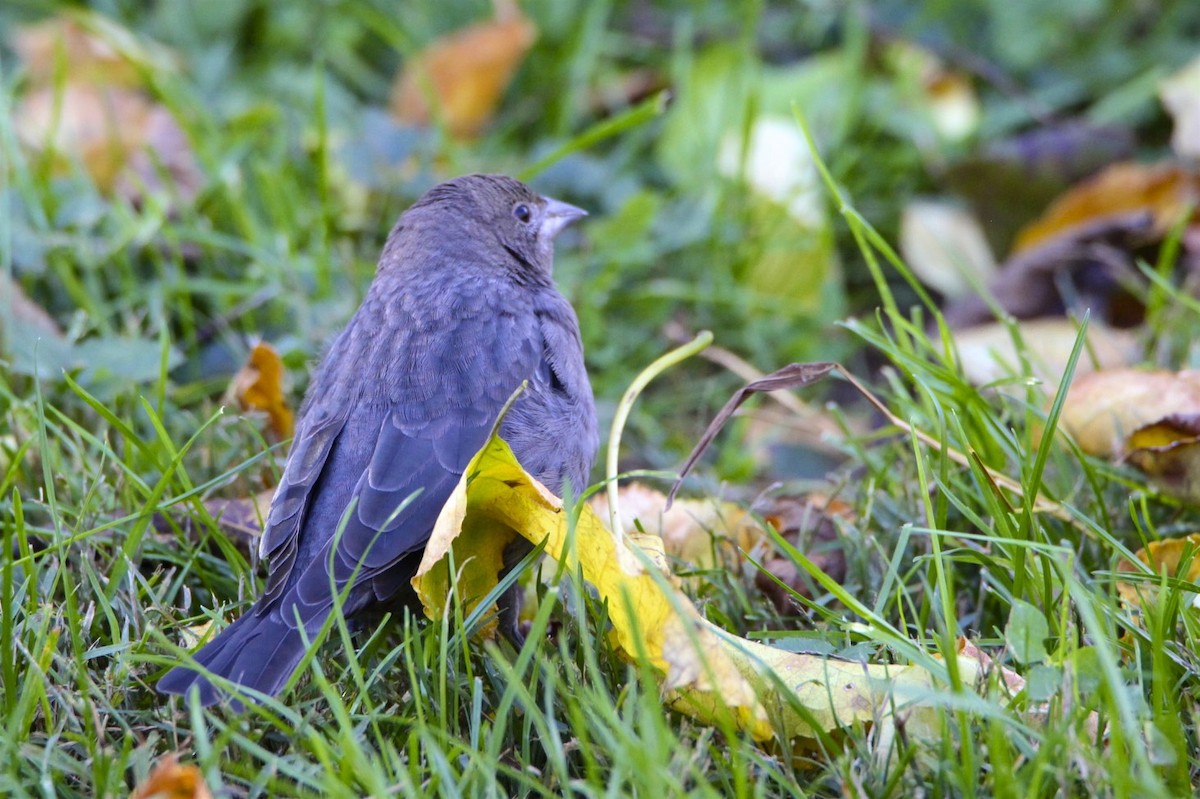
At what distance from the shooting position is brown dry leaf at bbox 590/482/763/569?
11.0 ft

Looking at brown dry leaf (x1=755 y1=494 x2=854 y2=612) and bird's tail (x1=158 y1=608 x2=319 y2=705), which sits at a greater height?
bird's tail (x1=158 y1=608 x2=319 y2=705)

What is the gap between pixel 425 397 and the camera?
10.4 ft

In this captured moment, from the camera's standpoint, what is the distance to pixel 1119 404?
343cm

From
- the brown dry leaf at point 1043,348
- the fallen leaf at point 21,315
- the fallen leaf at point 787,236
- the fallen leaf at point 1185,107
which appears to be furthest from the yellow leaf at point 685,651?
the fallen leaf at point 1185,107

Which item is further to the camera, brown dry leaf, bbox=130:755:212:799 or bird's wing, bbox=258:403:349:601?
bird's wing, bbox=258:403:349:601

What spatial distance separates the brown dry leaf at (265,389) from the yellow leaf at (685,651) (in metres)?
1.16

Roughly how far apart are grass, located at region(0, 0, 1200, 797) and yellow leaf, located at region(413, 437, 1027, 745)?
67 mm

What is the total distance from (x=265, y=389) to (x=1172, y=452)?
2464 millimetres

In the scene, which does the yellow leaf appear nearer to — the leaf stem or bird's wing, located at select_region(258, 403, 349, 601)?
the leaf stem

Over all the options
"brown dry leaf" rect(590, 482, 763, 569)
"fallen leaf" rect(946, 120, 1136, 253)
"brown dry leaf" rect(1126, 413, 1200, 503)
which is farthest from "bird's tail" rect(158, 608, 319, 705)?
"fallen leaf" rect(946, 120, 1136, 253)

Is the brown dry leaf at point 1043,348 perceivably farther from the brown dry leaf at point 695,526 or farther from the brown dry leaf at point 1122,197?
the brown dry leaf at point 695,526

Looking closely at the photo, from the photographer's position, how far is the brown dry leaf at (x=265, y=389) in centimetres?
374

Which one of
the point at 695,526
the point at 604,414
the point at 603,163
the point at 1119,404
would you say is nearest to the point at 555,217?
the point at 604,414

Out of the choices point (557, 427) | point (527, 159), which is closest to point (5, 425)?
point (557, 427)
